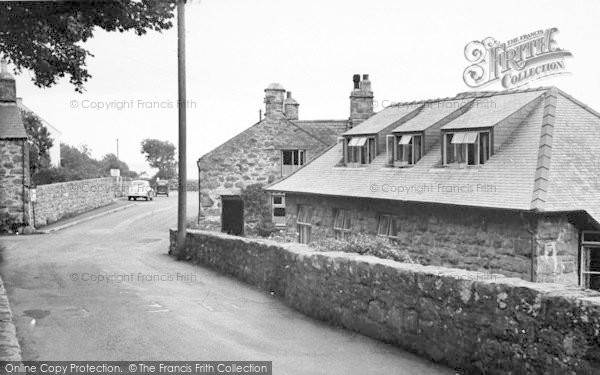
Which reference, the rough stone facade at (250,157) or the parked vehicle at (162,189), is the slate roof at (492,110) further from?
the parked vehicle at (162,189)

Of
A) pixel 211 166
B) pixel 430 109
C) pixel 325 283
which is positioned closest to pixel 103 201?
pixel 211 166

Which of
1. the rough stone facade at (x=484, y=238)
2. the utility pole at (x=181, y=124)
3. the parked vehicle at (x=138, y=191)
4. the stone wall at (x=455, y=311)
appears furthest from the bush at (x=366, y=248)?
the parked vehicle at (x=138, y=191)

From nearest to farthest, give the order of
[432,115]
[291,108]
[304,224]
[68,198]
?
[432,115], [304,224], [68,198], [291,108]

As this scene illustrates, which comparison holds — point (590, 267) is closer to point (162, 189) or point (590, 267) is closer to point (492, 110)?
point (492, 110)

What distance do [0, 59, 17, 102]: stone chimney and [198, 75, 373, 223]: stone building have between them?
10083 millimetres

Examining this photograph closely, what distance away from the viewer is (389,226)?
20.0 metres

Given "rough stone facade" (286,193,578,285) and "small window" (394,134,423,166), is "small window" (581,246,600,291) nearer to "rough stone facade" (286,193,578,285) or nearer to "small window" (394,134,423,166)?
"rough stone facade" (286,193,578,285)

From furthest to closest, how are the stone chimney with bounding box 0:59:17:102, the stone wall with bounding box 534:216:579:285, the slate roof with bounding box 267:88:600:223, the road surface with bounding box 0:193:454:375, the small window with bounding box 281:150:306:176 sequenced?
the small window with bounding box 281:150:306:176
the stone chimney with bounding box 0:59:17:102
the slate roof with bounding box 267:88:600:223
the stone wall with bounding box 534:216:579:285
the road surface with bounding box 0:193:454:375

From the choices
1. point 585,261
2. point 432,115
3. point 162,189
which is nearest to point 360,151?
point 432,115

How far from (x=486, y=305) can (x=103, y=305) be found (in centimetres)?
723

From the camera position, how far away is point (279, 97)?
34594mm

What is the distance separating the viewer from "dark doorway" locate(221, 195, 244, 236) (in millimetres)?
21547

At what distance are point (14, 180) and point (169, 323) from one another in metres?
24.2

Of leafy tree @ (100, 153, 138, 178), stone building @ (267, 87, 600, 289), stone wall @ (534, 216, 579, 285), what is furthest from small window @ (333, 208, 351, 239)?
leafy tree @ (100, 153, 138, 178)
